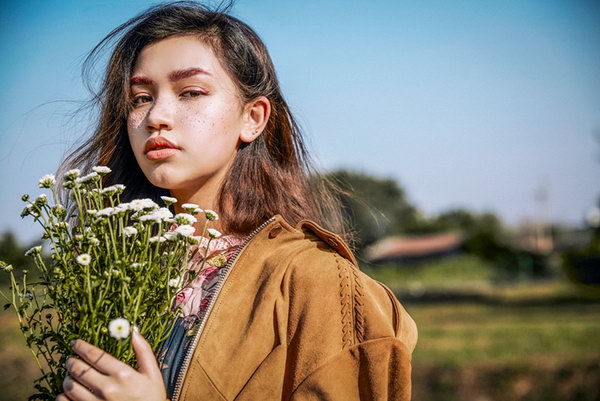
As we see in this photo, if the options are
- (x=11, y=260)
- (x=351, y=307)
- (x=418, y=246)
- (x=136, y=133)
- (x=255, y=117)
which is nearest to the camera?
(x=351, y=307)

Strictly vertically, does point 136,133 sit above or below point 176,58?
below

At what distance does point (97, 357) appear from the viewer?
1.54 m

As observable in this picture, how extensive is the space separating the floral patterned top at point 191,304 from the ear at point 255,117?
15.5 inches

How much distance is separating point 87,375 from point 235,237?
77cm

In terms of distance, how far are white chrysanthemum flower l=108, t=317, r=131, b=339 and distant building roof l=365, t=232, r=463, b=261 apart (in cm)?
4420

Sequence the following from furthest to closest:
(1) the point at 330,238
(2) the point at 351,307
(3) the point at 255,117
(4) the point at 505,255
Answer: (4) the point at 505,255
(3) the point at 255,117
(1) the point at 330,238
(2) the point at 351,307

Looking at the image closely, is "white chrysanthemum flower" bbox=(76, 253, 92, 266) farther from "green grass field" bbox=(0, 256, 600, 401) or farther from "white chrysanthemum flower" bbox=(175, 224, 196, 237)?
"green grass field" bbox=(0, 256, 600, 401)

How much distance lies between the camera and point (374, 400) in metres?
1.67

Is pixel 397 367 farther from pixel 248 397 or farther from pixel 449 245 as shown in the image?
pixel 449 245

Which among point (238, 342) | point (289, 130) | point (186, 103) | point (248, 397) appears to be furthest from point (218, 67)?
point (248, 397)

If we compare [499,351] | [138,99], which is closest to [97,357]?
[138,99]

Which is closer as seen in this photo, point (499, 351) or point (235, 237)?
point (235, 237)

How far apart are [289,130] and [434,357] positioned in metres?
11.2

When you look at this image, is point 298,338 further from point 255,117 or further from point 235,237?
point 255,117
